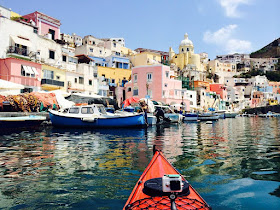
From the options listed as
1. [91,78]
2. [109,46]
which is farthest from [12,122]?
[109,46]

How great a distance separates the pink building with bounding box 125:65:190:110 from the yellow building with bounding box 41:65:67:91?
55.0ft

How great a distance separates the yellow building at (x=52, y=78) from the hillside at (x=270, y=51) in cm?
13035

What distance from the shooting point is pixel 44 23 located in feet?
147

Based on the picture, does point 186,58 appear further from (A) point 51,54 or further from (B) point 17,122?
(B) point 17,122

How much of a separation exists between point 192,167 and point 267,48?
153076 millimetres

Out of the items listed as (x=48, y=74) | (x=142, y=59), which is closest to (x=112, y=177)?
(x=48, y=74)

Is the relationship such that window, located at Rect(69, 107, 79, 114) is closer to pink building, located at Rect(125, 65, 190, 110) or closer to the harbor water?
the harbor water

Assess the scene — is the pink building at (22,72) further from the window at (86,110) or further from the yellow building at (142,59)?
the yellow building at (142,59)

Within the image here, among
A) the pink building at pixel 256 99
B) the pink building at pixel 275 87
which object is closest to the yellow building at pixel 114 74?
the pink building at pixel 256 99

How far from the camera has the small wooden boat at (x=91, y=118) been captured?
70.1 feet

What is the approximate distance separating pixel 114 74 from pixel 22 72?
82.8 ft

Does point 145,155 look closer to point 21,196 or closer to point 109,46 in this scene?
point 21,196

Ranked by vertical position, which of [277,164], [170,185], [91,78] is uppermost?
[91,78]

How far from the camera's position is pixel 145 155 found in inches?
380
